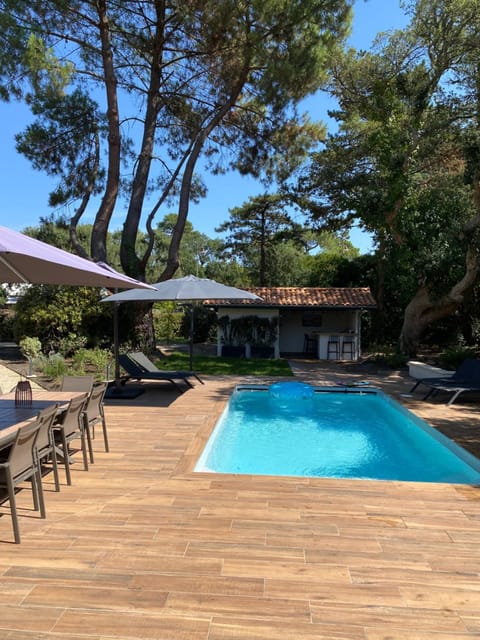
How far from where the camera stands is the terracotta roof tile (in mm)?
18188

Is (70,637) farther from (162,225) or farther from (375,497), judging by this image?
(162,225)

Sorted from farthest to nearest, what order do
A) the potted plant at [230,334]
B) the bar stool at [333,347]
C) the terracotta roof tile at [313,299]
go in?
the potted plant at [230,334] → the terracotta roof tile at [313,299] → the bar stool at [333,347]

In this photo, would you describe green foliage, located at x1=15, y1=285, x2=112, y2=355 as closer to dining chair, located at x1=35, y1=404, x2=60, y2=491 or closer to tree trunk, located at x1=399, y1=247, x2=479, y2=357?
dining chair, located at x1=35, y1=404, x2=60, y2=491

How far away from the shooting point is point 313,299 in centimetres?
1889

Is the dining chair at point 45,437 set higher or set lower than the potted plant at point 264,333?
lower

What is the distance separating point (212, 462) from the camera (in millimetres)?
6336

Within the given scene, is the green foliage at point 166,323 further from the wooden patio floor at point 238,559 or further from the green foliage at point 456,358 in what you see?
the wooden patio floor at point 238,559

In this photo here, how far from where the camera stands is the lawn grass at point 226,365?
1388cm

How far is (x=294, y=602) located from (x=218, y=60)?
1743 cm

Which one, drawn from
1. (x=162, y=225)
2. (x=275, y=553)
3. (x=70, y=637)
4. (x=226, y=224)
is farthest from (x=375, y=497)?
(x=162, y=225)

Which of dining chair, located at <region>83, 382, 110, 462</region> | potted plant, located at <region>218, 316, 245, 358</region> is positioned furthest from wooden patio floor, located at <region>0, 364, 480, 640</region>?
potted plant, located at <region>218, 316, 245, 358</region>

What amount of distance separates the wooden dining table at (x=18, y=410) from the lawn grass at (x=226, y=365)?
8.13m

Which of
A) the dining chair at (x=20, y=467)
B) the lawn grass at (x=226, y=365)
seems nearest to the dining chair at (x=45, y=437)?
the dining chair at (x=20, y=467)

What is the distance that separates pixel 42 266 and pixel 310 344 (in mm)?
16459
